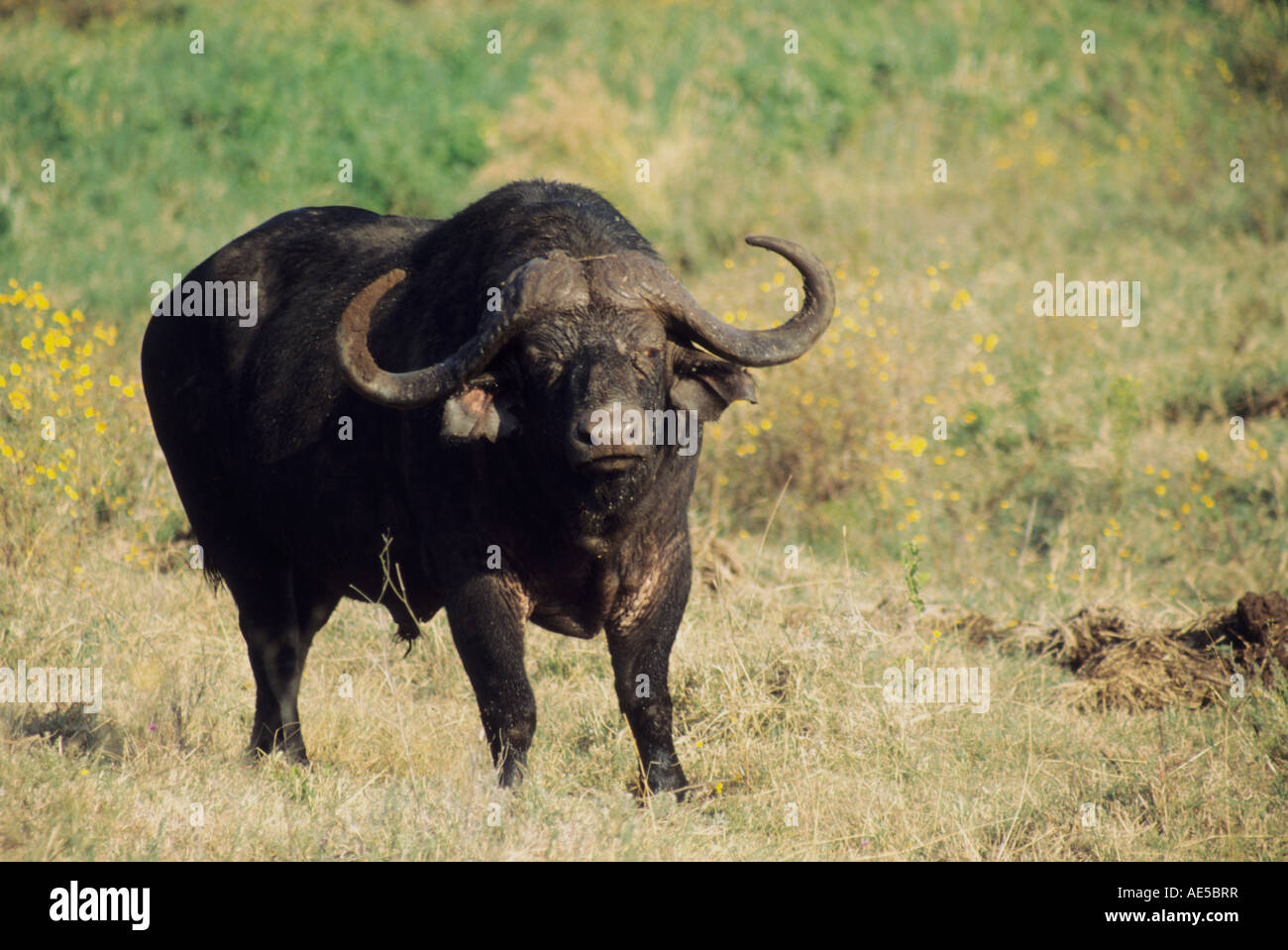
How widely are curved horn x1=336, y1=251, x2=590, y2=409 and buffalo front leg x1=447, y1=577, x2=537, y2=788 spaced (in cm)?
78

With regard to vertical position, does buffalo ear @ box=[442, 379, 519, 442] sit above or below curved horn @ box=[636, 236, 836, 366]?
below

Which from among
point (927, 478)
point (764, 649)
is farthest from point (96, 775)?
point (927, 478)

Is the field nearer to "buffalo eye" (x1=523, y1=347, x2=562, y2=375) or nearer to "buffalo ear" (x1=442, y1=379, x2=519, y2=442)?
"buffalo ear" (x1=442, y1=379, x2=519, y2=442)

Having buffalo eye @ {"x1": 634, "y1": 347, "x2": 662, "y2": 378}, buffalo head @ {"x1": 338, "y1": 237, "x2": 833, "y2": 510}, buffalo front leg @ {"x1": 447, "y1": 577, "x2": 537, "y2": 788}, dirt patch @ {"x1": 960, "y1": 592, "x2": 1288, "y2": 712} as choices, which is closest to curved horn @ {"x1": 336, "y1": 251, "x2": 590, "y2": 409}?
buffalo head @ {"x1": 338, "y1": 237, "x2": 833, "y2": 510}

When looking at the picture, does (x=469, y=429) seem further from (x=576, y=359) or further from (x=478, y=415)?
(x=576, y=359)

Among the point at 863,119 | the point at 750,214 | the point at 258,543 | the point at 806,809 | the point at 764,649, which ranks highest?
the point at 863,119

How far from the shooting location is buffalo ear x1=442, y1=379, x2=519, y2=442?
16.1 feet

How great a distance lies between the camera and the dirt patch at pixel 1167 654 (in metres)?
6.59

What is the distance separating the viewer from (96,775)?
17.1 feet

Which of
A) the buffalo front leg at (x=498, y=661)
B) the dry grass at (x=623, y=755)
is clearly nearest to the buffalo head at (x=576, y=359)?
the buffalo front leg at (x=498, y=661)

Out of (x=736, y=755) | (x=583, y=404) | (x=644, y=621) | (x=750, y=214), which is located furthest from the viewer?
(x=750, y=214)

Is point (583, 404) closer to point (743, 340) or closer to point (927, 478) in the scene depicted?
point (743, 340)

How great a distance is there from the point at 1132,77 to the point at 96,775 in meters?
14.3

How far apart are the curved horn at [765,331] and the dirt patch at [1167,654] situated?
2519 mm
